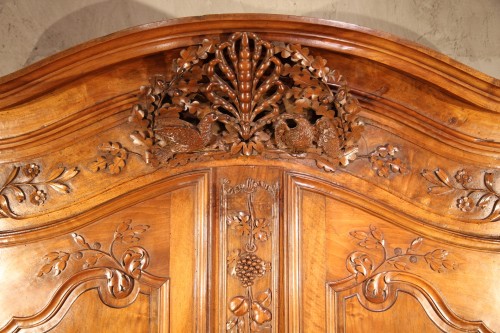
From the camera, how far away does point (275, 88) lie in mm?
1391

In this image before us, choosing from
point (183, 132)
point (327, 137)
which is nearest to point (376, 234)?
point (327, 137)

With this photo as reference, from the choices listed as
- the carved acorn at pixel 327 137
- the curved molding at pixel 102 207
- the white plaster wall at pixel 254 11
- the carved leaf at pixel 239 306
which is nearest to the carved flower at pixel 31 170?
the curved molding at pixel 102 207

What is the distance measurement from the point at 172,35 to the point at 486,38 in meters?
1.05

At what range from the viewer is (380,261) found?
4.62ft

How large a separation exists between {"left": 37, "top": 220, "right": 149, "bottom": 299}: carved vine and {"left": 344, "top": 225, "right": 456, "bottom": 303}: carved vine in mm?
496

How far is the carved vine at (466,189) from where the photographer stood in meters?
1.44

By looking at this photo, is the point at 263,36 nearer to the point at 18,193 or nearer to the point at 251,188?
the point at 251,188

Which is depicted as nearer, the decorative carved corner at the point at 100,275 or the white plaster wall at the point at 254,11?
the decorative carved corner at the point at 100,275

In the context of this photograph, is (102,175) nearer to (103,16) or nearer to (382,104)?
(103,16)

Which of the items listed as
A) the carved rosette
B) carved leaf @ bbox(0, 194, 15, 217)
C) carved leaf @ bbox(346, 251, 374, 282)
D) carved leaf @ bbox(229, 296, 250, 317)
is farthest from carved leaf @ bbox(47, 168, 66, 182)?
carved leaf @ bbox(346, 251, 374, 282)

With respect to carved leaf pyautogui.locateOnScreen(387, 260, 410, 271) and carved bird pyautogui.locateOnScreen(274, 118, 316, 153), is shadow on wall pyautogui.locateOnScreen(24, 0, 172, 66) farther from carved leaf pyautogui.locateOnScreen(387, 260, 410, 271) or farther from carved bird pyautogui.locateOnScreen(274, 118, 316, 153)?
carved leaf pyautogui.locateOnScreen(387, 260, 410, 271)

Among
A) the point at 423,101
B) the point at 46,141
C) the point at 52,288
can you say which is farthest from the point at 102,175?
the point at 423,101

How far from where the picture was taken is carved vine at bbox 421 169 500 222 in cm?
144

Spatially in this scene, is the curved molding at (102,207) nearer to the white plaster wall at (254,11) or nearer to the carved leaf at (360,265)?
the carved leaf at (360,265)
